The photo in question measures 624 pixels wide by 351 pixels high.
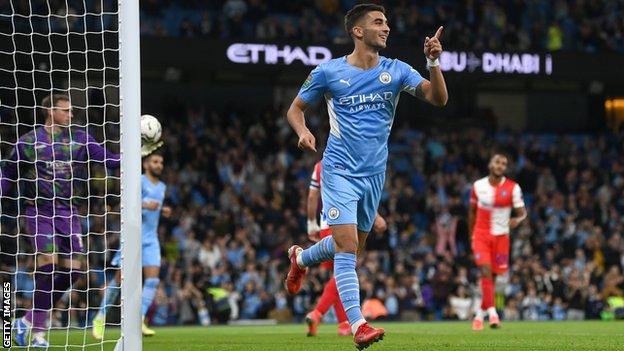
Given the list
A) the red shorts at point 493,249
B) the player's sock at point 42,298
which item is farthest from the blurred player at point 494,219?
the player's sock at point 42,298

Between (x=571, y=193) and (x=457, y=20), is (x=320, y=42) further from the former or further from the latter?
(x=571, y=193)

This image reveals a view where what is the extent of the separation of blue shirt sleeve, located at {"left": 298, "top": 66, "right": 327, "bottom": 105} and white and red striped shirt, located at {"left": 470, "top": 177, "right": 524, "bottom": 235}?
702cm

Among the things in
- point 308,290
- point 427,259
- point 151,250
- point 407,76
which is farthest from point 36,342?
point 427,259

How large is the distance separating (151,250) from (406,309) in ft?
34.9

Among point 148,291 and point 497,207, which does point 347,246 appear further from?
point 497,207

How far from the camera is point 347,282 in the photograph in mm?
8273

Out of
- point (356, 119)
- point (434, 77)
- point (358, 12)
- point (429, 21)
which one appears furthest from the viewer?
point (429, 21)

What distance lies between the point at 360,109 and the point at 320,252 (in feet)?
3.99

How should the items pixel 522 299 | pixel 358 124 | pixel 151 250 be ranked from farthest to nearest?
pixel 522 299, pixel 151 250, pixel 358 124

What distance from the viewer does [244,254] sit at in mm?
23438

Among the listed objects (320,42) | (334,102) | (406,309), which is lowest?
(406,309)

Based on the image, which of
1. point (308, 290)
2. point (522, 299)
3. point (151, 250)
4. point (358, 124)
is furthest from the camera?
point (522, 299)

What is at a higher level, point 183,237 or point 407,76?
point 407,76

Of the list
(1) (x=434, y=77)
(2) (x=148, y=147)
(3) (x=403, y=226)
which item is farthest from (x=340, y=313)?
(3) (x=403, y=226)
